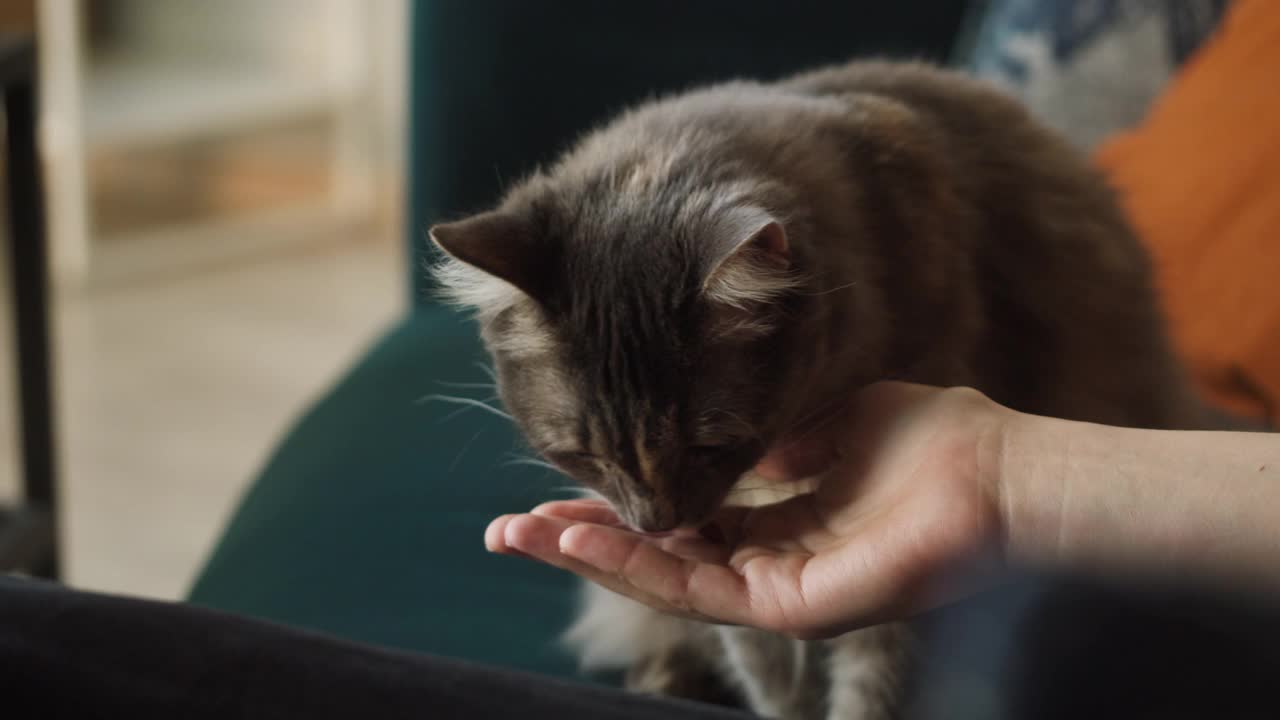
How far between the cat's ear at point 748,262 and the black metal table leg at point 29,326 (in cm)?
119

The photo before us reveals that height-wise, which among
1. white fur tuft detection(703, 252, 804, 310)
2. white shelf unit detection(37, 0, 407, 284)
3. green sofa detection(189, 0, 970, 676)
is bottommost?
white shelf unit detection(37, 0, 407, 284)

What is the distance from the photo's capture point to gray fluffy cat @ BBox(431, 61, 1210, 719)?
1.08 meters

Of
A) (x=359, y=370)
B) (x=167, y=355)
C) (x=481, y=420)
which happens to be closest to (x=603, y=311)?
(x=481, y=420)

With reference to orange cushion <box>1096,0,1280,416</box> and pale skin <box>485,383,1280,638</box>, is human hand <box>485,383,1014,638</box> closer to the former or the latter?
pale skin <box>485,383,1280,638</box>

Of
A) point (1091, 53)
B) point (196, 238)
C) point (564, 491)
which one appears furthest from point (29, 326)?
point (196, 238)

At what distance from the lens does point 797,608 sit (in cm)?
104

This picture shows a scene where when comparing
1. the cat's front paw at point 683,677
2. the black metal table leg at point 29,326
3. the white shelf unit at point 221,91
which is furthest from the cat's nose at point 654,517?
the white shelf unit at point 221,91

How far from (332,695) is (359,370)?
102 cm

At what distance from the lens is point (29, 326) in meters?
1.91

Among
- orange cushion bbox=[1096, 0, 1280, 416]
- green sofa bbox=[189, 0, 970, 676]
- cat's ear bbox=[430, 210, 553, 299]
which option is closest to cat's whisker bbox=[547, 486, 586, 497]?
green sofa bbox=[189, 0, 970, 676]

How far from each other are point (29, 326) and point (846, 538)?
1339 mm

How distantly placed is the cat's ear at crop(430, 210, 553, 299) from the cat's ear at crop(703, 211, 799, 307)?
14cm

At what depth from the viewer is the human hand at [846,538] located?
1.00 m

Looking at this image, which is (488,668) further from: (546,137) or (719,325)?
(546,137)
